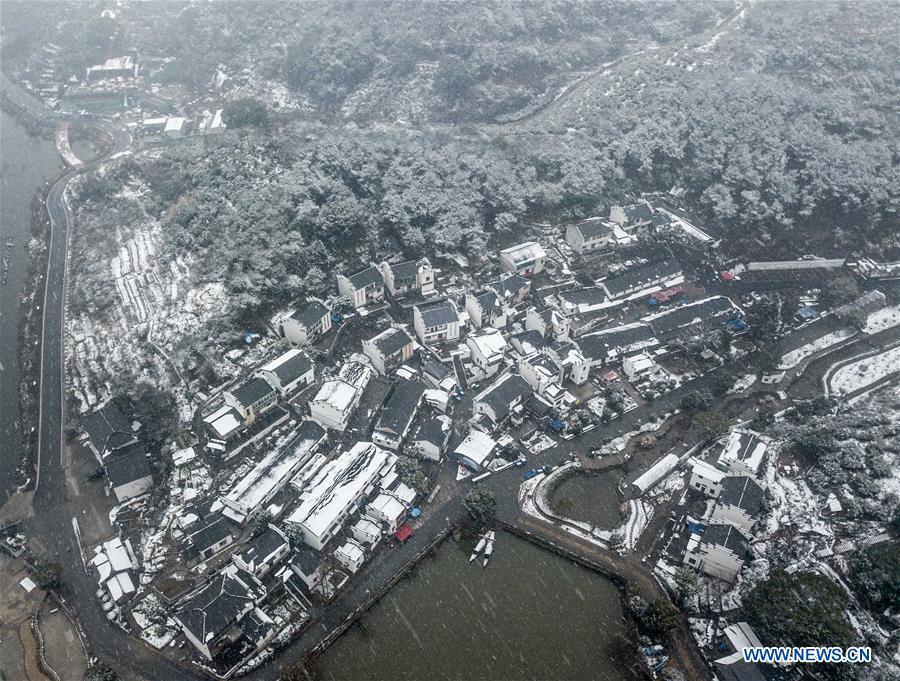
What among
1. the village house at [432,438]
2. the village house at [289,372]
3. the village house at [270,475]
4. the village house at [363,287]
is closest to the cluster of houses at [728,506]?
the village house at [432,438]

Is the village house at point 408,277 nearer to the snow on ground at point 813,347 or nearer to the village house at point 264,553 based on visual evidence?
the village house at point 264,553

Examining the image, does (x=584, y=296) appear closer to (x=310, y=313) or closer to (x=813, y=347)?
(x=813, y=347)

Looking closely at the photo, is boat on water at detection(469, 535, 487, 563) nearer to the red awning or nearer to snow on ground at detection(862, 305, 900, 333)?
the red awning

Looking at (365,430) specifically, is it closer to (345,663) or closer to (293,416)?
(293,416)

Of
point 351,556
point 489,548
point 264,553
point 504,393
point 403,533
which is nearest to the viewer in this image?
point 264,553

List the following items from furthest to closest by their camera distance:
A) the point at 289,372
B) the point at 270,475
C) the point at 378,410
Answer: the point at 378,410, the point at 289,372, the point at 270,475

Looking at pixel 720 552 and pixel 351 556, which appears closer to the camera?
pixel 720 552

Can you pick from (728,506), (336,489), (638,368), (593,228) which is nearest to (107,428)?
(336,489)

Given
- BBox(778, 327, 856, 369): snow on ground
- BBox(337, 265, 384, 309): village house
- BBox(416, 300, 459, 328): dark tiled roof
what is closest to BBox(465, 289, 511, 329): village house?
BBox(416, 300, 459, 328): dark tiled roof
